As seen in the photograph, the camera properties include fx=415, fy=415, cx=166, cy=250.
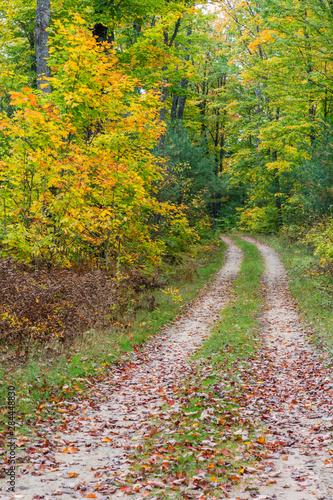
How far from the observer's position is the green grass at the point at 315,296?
11.1 m

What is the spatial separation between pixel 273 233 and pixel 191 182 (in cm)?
1539

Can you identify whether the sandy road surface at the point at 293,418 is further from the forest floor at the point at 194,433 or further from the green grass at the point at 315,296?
the green grass at the point at 315,296

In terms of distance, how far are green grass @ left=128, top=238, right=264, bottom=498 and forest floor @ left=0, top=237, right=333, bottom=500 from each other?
17 millimetres

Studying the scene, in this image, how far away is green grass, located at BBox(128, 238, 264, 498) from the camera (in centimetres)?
503

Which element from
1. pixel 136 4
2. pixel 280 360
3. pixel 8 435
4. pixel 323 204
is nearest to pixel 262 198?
pixel 323 204

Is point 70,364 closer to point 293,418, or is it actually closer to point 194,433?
point 194,433

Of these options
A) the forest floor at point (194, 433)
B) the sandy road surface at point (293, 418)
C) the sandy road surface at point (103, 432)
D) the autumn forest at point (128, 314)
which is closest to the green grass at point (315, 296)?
the autumn forest at point (128, 314)

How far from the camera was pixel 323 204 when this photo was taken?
17.9 metres

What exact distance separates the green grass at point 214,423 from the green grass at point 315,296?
1.79 m

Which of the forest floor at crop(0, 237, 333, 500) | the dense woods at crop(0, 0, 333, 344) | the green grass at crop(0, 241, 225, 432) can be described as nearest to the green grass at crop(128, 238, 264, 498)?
the forest floor at crop(0, 237, 333, 500)

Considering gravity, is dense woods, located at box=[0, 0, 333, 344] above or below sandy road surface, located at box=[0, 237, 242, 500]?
above

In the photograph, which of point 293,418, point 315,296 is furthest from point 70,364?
point 315,296

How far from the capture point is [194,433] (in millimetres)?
5871

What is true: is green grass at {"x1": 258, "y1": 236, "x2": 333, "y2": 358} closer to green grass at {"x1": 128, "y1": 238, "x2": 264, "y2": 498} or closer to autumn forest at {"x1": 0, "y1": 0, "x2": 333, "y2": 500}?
autumn forest at {"x1": 0, "y1": 0, "x2": 333, "y2": 500}
